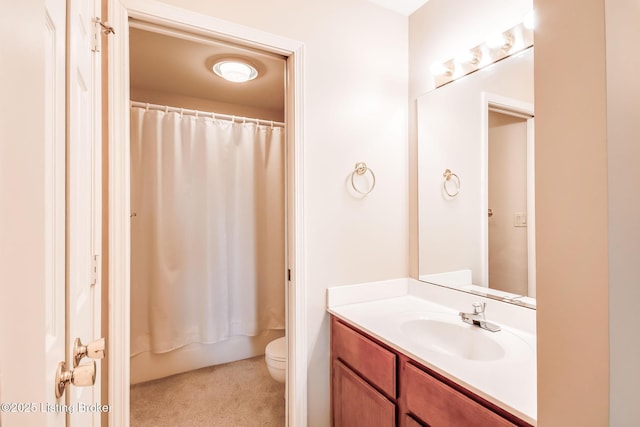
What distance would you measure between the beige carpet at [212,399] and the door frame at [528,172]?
161cm

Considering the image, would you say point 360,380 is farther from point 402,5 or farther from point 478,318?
point 402,5

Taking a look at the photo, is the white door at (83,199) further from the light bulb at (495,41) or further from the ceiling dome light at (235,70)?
the light bulb at (495,41)

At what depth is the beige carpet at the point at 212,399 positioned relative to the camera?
71.7 inches

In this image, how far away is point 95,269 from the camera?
0.99 m

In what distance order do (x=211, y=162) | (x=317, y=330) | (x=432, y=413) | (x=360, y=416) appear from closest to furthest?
(x=432, y=413), (x=360, y=416), (x=317, y=330), (x=211, y=162)

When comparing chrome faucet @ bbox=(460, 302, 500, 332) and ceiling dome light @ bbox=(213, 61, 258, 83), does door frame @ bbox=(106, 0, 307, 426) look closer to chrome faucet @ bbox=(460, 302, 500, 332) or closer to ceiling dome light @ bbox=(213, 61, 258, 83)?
ceiling dome light @ bbox=(213, 61, 258, 83)

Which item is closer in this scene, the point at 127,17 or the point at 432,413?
the point at 432,413

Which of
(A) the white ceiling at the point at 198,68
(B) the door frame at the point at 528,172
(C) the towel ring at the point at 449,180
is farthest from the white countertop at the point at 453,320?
(A) the white ceiling at the point at 198,68

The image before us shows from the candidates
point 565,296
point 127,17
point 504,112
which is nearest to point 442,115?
point 504,112

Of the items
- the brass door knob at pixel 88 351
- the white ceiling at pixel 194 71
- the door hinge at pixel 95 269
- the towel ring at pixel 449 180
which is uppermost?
the white ceiling at pixel 194 71

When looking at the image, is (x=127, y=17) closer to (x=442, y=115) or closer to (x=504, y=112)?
(x=442, y=115)

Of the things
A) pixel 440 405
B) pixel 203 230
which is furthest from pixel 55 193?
pixel 203 230

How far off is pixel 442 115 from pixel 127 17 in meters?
1.56

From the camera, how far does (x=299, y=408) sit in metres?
1.47
